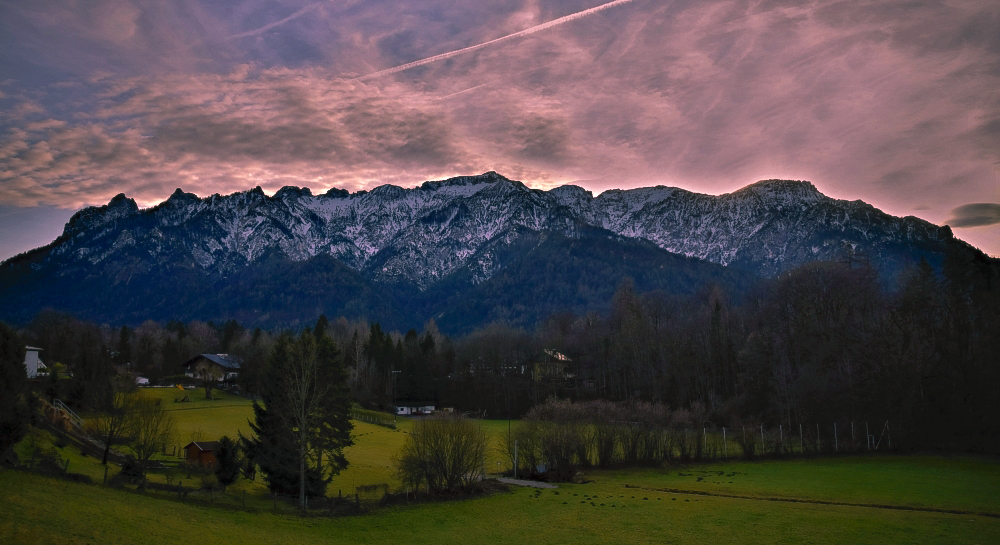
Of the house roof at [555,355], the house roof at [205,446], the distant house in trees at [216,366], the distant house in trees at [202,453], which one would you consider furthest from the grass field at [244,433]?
the house roof at [555,355]

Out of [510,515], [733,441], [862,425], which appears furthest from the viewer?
[733,441]

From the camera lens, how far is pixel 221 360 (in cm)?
11575

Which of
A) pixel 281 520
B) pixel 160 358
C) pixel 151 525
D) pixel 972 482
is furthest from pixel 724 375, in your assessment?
pixel 160 358

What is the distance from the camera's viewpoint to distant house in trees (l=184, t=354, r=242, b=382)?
104 meters

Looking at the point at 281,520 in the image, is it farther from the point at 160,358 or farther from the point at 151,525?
the point at 160,358

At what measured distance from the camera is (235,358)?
124 m

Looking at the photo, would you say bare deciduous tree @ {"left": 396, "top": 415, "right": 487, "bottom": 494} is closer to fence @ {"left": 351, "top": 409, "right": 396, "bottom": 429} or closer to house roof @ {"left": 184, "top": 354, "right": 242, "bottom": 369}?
fence @ {"left": 351, "top": 409, "right": 396, "bottom": 429}

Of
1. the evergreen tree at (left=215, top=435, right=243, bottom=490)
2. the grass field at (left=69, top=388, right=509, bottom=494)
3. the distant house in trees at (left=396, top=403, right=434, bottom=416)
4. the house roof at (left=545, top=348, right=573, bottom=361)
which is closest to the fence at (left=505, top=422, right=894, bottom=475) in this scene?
the grass field at (left=69, top=388, right=509, bottom=494)

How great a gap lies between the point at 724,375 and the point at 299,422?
3086 inches

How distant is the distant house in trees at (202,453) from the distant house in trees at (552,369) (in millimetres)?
80530

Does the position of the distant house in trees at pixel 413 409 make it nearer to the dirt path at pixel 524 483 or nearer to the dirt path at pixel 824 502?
the dirt path at pixel 524 483

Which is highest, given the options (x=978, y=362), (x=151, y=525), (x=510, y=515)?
(x=978, y=362)

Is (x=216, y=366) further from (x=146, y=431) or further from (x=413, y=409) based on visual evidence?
(x=146, y=431)

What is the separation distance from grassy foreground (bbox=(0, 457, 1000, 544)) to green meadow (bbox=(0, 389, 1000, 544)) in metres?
0.07
